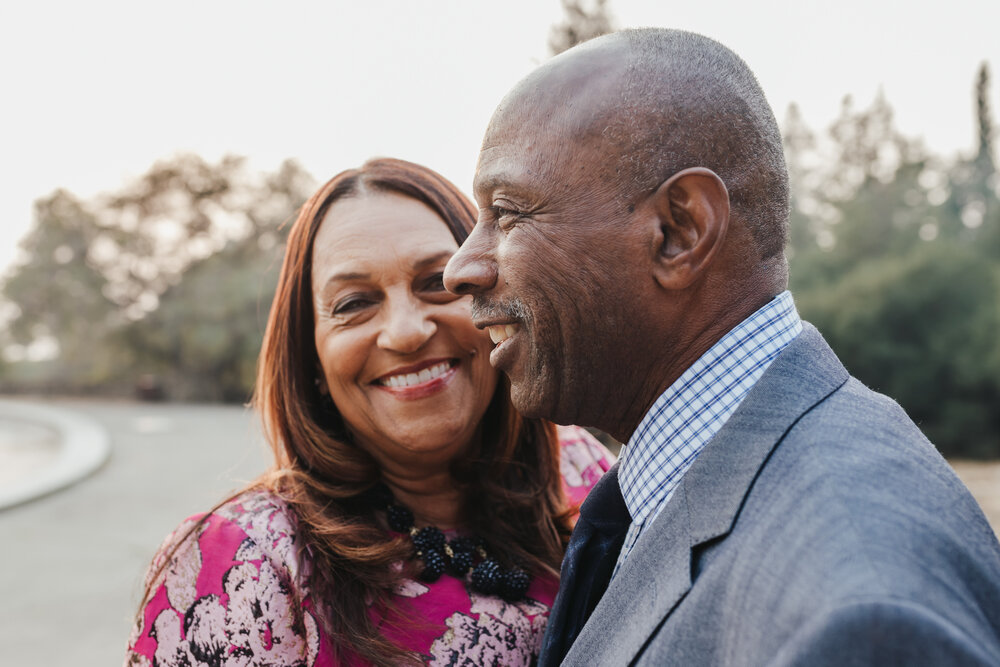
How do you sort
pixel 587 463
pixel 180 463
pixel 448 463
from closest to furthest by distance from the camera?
pixel 448 463 → pixel 587 463 → pixel 180 463

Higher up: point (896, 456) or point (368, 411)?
point (896, 456)

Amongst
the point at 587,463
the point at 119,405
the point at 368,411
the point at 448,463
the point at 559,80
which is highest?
the point at 559,80

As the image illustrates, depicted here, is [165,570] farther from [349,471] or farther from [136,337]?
[136,337]

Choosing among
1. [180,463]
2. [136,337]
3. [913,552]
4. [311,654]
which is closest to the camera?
[913,552]

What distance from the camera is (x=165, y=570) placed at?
185 centimetres

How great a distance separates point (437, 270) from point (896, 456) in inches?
51.5

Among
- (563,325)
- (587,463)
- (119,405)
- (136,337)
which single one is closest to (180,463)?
(587,463)

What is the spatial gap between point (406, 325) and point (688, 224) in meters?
0.89

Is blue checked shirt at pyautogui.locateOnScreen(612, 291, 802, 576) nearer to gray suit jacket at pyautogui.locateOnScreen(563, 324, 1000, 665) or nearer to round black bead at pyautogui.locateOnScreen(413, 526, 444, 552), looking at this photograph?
gray suit jacket at pyautogui.locateOnScreen(563, 324, 1000, 665)

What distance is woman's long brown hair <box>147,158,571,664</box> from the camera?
1976mm

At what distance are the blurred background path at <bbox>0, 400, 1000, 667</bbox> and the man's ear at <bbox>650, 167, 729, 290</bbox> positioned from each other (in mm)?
1355

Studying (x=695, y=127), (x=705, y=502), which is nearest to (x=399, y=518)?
(x=705, y=502)

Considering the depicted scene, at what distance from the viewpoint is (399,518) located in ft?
7.25

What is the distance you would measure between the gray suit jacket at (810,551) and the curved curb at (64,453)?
10.3 m
